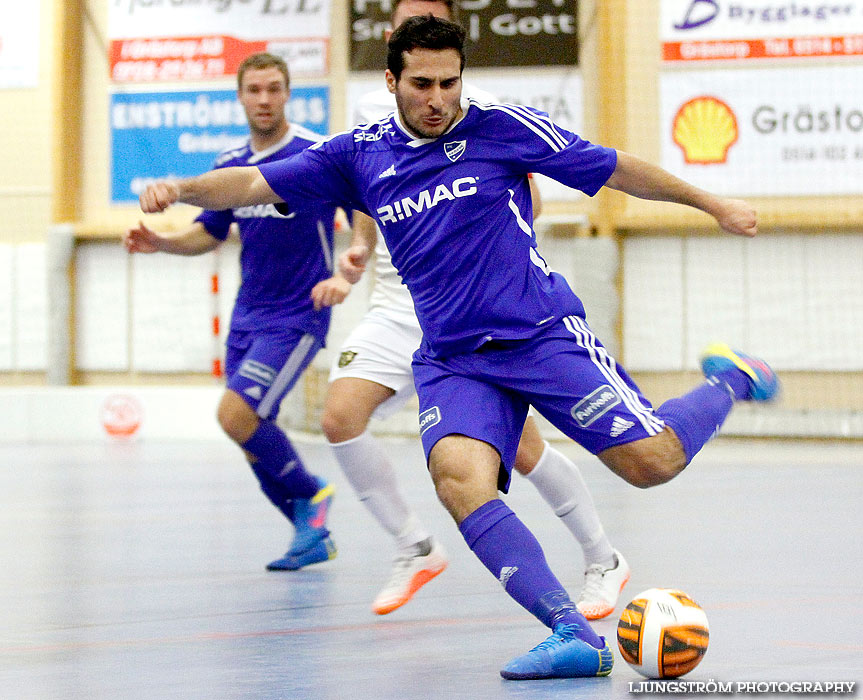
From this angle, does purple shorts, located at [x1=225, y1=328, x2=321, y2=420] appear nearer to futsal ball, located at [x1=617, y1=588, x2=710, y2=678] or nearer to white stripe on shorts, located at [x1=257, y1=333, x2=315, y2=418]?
white stripe on shorts, located at [x1=257, y1=333, x2=315, y2=418]

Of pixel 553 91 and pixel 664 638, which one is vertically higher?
pixel 553 91

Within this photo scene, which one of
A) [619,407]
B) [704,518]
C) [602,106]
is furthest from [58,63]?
[619,407]

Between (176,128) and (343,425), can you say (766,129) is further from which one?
(343,425)

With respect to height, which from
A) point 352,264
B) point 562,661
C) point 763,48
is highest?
point 763,48

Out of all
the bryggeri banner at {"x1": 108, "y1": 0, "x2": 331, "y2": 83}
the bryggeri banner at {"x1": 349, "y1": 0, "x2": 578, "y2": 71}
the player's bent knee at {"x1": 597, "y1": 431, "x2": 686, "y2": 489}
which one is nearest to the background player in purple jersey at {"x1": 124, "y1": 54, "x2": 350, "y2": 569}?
the player's bent knee at {"x1": 597, "y1": 431, "x2": 686, "y2": 489}

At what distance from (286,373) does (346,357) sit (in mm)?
965

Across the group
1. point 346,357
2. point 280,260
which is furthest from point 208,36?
point 346,357

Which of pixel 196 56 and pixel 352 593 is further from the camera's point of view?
pixel 196 56

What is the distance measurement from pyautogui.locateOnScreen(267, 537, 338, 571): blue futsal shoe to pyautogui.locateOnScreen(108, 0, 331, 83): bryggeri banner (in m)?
10.5

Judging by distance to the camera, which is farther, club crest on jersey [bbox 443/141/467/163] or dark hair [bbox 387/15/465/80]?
club crest on jersey [bbox 443/141/467/163]

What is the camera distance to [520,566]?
3.28 m

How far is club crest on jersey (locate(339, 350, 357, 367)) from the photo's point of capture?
15.3ft

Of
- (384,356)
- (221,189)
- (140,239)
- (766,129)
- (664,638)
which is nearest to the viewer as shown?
(664,638)

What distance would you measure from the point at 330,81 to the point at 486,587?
446 inches
